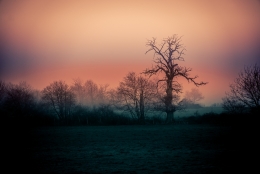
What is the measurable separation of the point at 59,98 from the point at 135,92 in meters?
24.4

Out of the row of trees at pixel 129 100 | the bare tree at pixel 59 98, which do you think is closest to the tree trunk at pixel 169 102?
the row of trees at pixel 129 100

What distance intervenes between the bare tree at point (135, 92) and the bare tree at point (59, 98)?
1690 cm

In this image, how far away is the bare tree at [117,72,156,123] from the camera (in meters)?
54.4

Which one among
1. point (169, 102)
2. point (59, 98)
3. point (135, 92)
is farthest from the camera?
point (59, 98)

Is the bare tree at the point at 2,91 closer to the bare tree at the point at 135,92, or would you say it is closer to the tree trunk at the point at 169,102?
the bare tree at the point at 135,92

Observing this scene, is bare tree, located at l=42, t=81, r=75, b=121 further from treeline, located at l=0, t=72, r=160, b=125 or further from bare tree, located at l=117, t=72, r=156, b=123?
bare tree, located at l=117, t=72, r=156, b=123

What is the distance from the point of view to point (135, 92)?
55.4 meters

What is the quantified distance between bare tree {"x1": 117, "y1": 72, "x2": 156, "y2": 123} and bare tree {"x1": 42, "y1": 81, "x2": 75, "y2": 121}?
16.9 metres

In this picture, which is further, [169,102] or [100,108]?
[100,108]

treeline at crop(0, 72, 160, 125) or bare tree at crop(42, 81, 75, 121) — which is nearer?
treeline at crop(0, 72, 160, 125)

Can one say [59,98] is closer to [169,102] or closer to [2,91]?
[2,91]

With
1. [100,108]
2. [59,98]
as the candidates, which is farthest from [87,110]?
[59,98]

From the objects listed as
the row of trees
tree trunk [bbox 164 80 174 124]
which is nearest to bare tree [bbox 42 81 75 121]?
the row of trees

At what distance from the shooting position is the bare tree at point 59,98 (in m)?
64.9
